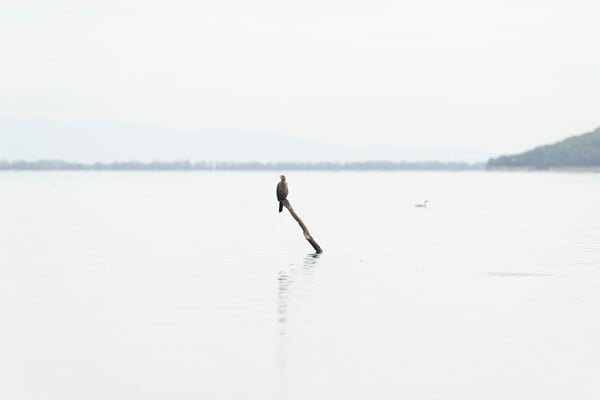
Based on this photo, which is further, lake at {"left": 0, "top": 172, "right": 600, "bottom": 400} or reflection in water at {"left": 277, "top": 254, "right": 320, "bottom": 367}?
reflection in water at {"left": 277, "top": 254, "right": 320, "bottom": 367}

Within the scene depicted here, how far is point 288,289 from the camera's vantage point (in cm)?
4041

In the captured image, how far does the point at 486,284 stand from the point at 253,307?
437 inches

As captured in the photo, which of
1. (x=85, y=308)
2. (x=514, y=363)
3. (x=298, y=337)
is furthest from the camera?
(x=85, y=308)

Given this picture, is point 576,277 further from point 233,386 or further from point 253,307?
point 233,386

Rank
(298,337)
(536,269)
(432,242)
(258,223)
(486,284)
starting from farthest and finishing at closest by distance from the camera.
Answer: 1. (258,223)
2. (432,242)
3. (536,269)
4. (486,284)
5. (298,337)

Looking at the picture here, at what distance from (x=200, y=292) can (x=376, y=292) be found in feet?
20.1

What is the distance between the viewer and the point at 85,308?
115 feet

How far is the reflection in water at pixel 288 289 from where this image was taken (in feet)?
94.1

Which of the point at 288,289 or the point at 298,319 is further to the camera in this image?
the point at 288,289

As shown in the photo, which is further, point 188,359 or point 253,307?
point 253,307

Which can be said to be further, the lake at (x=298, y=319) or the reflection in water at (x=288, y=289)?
the reflection in water at (x=288, y=289)

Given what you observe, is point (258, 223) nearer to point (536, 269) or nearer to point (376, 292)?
point (536, 269)

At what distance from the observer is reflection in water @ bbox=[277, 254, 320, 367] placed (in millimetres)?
28672

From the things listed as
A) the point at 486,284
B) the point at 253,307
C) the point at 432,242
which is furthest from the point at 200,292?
the point at 432,242
